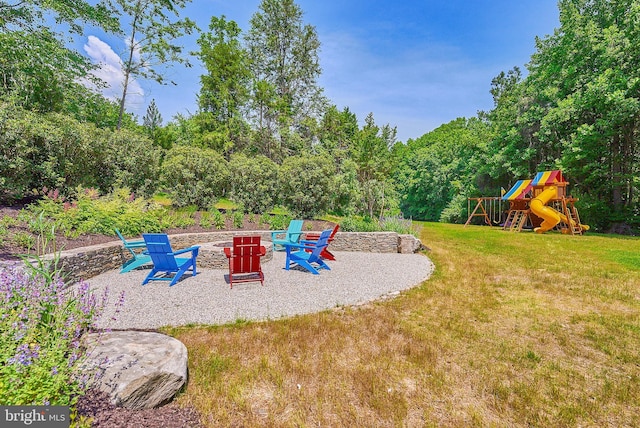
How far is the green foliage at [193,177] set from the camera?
40.7 feet

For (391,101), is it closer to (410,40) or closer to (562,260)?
(410,40)

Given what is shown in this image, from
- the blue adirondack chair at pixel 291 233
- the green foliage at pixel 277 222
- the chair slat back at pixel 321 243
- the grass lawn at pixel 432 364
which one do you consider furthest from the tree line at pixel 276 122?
the grass lawn at pixel 432 364

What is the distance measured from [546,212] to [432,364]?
16684mm

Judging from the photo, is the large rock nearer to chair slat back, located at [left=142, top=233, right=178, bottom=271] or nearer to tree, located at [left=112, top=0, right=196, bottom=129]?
chair slat back, located at [left=142, top=233, right=178, bottom=271]

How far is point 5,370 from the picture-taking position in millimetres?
1532

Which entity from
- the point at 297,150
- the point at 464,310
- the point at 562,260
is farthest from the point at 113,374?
the point at 297,150

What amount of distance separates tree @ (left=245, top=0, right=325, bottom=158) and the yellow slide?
58.1 feet

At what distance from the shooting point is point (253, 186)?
43.5 feet

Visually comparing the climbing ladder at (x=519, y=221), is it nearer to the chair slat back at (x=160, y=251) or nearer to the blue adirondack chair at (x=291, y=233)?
the blue adirondack chair at (x=291, y=233)

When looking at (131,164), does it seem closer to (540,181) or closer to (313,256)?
(313,256)

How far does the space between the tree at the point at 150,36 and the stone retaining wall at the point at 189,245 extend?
47.2ft

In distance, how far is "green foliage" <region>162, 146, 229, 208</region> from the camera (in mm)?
12391

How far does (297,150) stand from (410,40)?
13.5m

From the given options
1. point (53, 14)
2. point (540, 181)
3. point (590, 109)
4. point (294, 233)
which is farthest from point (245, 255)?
point (590, 109)
